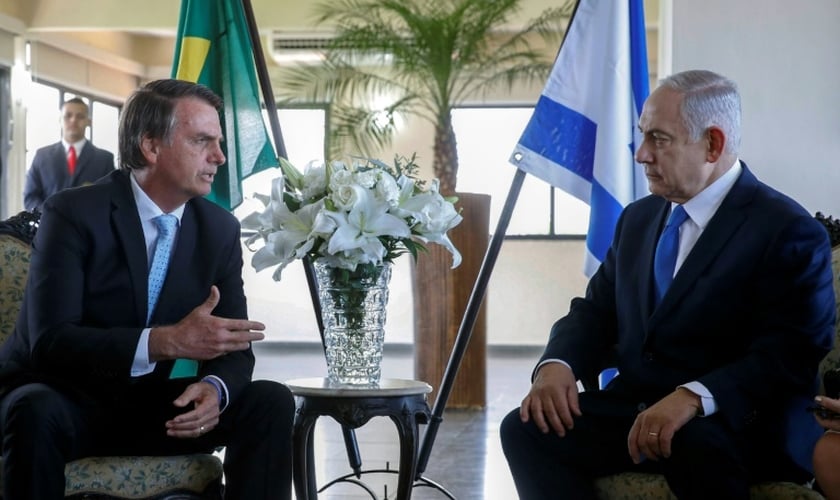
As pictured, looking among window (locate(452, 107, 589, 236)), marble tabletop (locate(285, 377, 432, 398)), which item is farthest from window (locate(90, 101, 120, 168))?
marble tabletop (locate(285, 377, 432, 398))

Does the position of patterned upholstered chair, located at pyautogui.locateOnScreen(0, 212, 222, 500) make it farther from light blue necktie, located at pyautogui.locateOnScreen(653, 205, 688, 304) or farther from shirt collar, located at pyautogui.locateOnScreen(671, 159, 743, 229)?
shirt collar, located at pyautogui.locateOnScreen(671, 159, 743, 229)

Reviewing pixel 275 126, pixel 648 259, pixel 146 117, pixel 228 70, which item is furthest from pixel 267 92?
pixel 648 259

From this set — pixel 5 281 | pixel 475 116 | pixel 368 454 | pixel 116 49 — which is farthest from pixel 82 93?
pixel 5 281

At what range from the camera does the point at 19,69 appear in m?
9.82

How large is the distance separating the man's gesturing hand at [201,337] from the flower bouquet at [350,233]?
177mm

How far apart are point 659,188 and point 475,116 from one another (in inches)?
328

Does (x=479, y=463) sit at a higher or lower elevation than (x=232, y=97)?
lower

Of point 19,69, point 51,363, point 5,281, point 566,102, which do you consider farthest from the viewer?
point 19,69

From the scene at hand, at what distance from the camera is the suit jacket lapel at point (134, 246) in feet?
8.54

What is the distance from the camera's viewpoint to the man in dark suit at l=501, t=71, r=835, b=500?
232 cm

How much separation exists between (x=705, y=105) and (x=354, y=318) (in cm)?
96

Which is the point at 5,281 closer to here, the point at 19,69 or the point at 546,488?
the point at 546,488

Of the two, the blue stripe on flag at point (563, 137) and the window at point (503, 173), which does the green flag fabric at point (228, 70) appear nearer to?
the blue stripe on flag at point (563, 137)

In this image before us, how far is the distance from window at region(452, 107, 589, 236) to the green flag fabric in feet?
23.3
